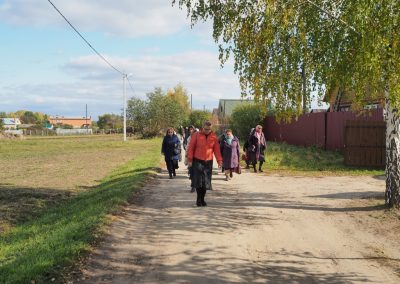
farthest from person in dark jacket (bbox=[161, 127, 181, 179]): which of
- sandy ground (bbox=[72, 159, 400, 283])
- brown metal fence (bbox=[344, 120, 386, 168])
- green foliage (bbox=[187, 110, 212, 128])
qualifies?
green foliage (bbox=[187, 110, 212, 128])

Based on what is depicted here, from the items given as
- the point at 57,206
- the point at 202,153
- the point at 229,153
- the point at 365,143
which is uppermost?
the point at 365,143

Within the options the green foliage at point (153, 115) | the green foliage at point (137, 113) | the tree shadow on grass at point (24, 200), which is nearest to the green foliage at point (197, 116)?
the green foliage at point (153, 115)

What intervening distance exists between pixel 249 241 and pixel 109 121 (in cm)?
12961

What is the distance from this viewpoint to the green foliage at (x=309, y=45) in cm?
776

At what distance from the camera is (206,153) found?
10.3 metres

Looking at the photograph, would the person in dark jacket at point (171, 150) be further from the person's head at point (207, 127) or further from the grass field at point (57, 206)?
the person's head at point (207, 127)

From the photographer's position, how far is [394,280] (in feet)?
18.2

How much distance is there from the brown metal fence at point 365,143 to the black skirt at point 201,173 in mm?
9319

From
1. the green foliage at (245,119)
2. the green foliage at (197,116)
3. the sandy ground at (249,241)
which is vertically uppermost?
the green foliage at (197,116)

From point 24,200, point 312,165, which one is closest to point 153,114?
point 312,165

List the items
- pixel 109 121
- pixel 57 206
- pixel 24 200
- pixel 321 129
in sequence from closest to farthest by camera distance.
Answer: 1. pixel 57 206
2. pixel 24 200
3. pixel 321 129
4. pixel 109 121

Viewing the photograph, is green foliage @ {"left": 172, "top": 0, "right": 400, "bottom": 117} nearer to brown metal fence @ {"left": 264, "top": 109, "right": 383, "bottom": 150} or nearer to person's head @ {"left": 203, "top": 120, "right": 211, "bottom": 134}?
person's head @ {"left": 203, "top": 120, "right": 211, "bottom": 134}

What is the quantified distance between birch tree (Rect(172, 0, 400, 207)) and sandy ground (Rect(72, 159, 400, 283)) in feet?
6.26

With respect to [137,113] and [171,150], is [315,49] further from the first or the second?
[137,113]
